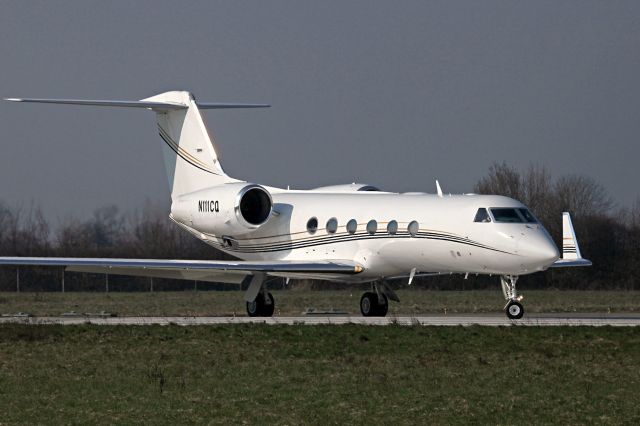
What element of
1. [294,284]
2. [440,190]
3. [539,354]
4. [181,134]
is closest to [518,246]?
[440,190]

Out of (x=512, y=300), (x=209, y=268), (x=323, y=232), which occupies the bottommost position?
(x=512, y=300)

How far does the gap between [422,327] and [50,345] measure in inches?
250

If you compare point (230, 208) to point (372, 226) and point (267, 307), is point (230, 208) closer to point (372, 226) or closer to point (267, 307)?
point (267, 307)

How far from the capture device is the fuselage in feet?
79.8

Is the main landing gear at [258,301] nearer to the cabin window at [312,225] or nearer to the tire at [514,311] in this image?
the cabin window at [312,225]

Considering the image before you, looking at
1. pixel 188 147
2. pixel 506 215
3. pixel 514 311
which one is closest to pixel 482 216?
pixel 506 215

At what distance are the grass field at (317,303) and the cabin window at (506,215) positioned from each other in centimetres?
594

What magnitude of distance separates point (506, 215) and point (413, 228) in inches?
84.4

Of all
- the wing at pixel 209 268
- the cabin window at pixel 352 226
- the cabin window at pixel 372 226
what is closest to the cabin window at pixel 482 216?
the cabin window at pixel 372 226

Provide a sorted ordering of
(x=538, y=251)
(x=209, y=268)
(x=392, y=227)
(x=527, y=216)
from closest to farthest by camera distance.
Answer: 1. (x=538, y=251)
2. (x=527, y=216)
3. (x=209, y=268)
4. (x=392, y=227)

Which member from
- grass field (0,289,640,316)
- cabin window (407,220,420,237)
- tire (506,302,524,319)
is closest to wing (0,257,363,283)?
cabin window (407,220,420,237)

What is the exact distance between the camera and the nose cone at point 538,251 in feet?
77.5

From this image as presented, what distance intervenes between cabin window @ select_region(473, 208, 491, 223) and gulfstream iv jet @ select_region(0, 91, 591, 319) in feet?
0.16

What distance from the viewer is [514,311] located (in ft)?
78.8
